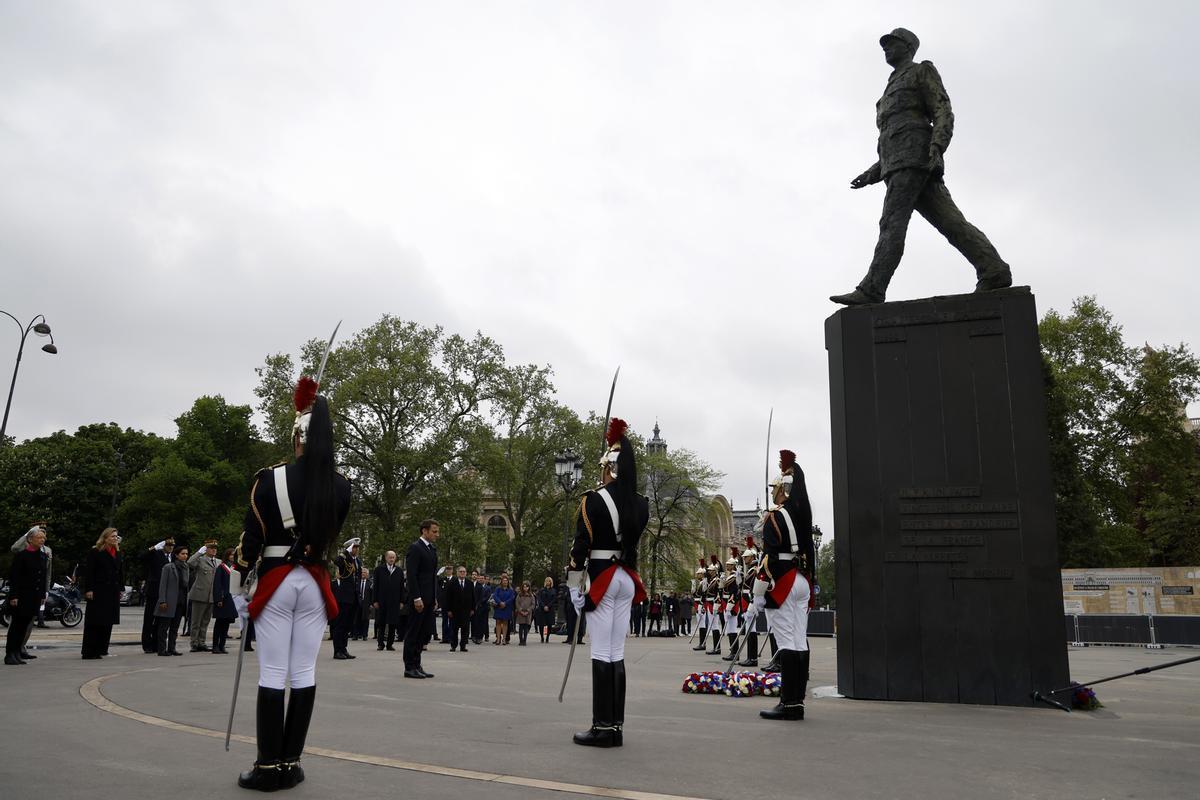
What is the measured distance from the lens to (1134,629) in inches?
977

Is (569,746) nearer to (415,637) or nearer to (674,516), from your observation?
(415,637)

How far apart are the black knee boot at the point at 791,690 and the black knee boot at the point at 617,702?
77.8 inches

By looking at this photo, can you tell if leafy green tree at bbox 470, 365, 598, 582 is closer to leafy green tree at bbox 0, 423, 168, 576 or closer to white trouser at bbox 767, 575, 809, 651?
leafy green tree at bbox 0, 423, 168, 576

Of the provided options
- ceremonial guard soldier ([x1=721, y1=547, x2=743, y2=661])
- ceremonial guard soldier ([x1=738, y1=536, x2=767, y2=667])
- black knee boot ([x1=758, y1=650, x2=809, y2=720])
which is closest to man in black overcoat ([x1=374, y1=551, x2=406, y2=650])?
ceremonial guard soldier ([x1=721, y1=547, x2=743, y2=661])

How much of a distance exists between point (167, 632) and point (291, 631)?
12.3 metres

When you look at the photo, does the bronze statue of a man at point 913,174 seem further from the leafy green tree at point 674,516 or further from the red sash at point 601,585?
the leafy green tree at point 674,516

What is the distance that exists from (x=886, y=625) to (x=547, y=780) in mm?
5561

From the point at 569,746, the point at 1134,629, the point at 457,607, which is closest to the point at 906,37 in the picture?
the point at 569,746

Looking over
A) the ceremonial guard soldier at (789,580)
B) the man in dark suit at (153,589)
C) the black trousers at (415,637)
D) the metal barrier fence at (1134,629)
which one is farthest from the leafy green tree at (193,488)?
the ceremonial guard soldier at (789,580)

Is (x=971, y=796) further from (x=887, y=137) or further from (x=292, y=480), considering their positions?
(x=887, y=137)

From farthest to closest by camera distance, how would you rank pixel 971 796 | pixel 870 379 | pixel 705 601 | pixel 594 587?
pixel 705 601 → pixel 870 379 → pixel 594 587 → pixel 971 796

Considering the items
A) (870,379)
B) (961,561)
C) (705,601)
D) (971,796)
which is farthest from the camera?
(705,601)

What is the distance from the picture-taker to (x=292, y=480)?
5.00m

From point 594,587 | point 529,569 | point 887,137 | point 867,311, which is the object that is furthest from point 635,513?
point 529,569
